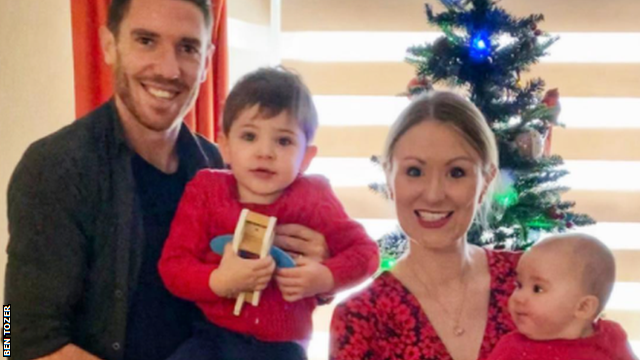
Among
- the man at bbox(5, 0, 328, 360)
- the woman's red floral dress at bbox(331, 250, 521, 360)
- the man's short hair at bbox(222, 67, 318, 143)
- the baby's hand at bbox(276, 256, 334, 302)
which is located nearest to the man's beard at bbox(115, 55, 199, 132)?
the man at bbox(5, 0, 328, 360)

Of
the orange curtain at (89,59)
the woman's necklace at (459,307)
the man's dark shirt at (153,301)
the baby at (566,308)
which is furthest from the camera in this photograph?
the orange curtain at (89,59)

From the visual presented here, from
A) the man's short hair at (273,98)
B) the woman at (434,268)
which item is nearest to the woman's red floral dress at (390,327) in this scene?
the woman at (434,268)

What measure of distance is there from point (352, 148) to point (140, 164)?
1596 millimetres

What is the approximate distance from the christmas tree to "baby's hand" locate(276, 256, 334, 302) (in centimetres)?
99

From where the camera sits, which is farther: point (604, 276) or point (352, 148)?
point (352, 148)

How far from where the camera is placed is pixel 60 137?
1480 millimetres

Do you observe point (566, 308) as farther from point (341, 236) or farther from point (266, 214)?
point (266, 214)

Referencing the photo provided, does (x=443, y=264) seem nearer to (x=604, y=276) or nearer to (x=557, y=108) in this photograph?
(x=604, y=276)

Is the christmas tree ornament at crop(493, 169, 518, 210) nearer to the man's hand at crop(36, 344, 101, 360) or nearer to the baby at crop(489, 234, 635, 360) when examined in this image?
the baby at crop(489, 234, 635, 360)

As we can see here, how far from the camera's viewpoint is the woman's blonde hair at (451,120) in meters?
1.44

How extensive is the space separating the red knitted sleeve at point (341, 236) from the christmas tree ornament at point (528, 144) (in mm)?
912

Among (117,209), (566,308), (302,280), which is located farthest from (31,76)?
(566,308)

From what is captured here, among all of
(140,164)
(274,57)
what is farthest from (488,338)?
(274,57)

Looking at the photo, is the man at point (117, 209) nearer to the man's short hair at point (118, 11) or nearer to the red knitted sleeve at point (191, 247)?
the man's short hair at point (118, 11)
